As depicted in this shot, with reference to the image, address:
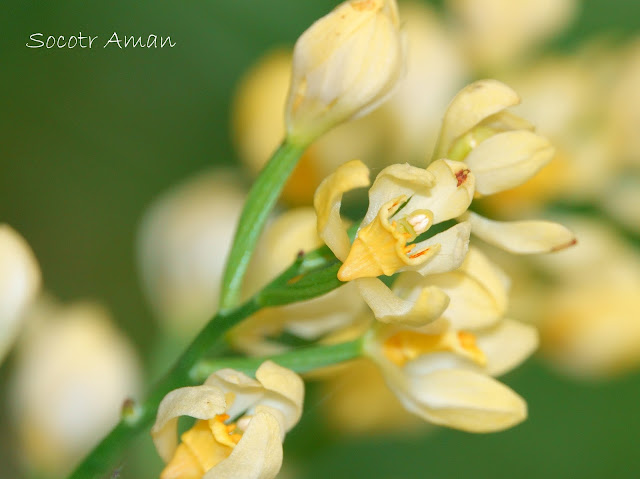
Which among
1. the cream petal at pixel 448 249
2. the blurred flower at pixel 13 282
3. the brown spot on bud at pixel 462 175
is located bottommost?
the cream petal at pixel 448 249

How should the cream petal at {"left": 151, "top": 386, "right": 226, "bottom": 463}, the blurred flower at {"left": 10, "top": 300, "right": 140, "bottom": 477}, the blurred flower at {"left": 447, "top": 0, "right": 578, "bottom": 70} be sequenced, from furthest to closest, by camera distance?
the blurred flower at {"left": 447, "top": 0, "right": 578, "bottom": 70}, the blurred flower at {"left": 10, "top": 300, "right": 140, "bottom": 477}, the cream petal at {"left": 151, "top": 386, "right": 226, "bottom": 463}

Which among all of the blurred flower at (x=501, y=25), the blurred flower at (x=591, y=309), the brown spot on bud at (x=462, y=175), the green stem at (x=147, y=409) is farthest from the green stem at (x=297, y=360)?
the blurred flower at (x=501, y=25)

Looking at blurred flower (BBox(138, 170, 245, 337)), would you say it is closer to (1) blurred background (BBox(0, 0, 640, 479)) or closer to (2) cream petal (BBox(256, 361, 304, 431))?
(1) blurred background (BBox(0, 0, 640, 479))

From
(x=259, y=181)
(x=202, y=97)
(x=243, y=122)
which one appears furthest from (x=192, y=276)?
(x=202, y=97)

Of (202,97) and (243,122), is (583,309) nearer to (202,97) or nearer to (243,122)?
(243,122)


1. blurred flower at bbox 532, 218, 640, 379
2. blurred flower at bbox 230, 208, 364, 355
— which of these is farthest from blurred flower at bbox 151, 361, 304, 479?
blurred flower at bbox 532, 218, 640, 379

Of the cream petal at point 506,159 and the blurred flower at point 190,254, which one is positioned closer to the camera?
the cream petal at point 506,159

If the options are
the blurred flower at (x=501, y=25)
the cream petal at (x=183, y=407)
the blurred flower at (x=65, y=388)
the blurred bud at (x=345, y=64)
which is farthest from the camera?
the blurred flower at (x=501, y=25)

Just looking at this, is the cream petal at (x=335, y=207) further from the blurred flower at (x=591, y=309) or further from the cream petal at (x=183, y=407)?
the blurred flower at (x=591, y=309)
